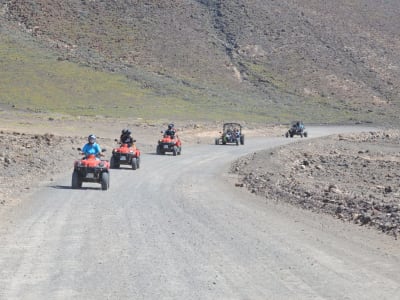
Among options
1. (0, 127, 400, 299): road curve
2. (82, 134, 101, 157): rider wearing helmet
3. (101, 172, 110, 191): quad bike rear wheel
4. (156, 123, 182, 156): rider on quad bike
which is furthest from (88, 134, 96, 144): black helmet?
(156, 123, 182, 156): rider on quad bike

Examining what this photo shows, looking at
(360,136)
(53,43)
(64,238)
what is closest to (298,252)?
(64,238)

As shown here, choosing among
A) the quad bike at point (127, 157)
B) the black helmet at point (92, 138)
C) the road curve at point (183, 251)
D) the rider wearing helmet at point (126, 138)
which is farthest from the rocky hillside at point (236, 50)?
the road curve at point (183, 251)

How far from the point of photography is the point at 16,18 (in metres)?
113

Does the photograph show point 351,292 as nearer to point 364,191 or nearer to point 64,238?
point 64,238

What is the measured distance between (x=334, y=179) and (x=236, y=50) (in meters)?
88.4

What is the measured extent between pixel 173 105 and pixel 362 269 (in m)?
79.3

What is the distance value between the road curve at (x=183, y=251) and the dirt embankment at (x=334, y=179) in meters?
1.01

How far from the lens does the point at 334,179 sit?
32.8 m

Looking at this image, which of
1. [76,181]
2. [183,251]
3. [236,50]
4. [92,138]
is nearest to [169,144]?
[92,138]

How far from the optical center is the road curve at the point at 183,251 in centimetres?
1059

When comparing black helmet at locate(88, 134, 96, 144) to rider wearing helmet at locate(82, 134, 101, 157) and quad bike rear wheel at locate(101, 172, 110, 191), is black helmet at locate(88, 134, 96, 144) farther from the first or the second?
quad bike rear wheel at locate(101, 172, 110, 191)

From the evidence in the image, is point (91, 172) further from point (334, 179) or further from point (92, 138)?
point (334, 179)

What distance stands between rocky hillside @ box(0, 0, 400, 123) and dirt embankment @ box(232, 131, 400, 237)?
4268 cm

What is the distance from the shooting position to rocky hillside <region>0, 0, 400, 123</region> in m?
104
